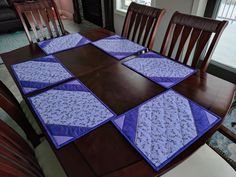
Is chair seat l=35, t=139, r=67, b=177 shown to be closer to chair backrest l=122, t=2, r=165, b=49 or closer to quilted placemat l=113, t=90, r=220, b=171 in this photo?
quilted placemat l=113, t=90, r=220, b=171

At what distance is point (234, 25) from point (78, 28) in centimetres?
305

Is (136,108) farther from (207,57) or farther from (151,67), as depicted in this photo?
(207,57)

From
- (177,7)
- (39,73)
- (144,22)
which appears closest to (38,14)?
(39,73)

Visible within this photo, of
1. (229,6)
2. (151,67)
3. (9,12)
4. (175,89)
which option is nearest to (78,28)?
(9,12)

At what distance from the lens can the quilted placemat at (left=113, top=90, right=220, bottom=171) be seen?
658mm

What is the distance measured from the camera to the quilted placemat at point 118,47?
51.2 inches

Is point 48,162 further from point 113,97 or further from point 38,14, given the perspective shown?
point 38,14

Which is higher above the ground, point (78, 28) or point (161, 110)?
point (161, 110)

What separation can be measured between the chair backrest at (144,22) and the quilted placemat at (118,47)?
0.54 feet

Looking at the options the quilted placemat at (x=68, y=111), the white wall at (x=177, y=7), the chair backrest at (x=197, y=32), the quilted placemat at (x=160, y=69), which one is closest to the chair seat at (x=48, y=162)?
the quilted placemat at (x=68, y=111)

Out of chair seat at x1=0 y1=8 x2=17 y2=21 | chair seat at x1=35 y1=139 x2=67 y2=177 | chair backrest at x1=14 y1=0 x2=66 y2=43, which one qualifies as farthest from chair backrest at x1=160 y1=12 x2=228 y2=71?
chair seat at x1=0 y1=8 x2=17 y2=21

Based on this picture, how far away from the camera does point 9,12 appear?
363cm

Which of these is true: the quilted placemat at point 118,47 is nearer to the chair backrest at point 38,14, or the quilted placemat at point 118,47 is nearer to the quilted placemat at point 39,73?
the quilted placemat at point 39,73

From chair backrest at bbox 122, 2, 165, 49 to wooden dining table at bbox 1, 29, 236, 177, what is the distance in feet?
1.41
